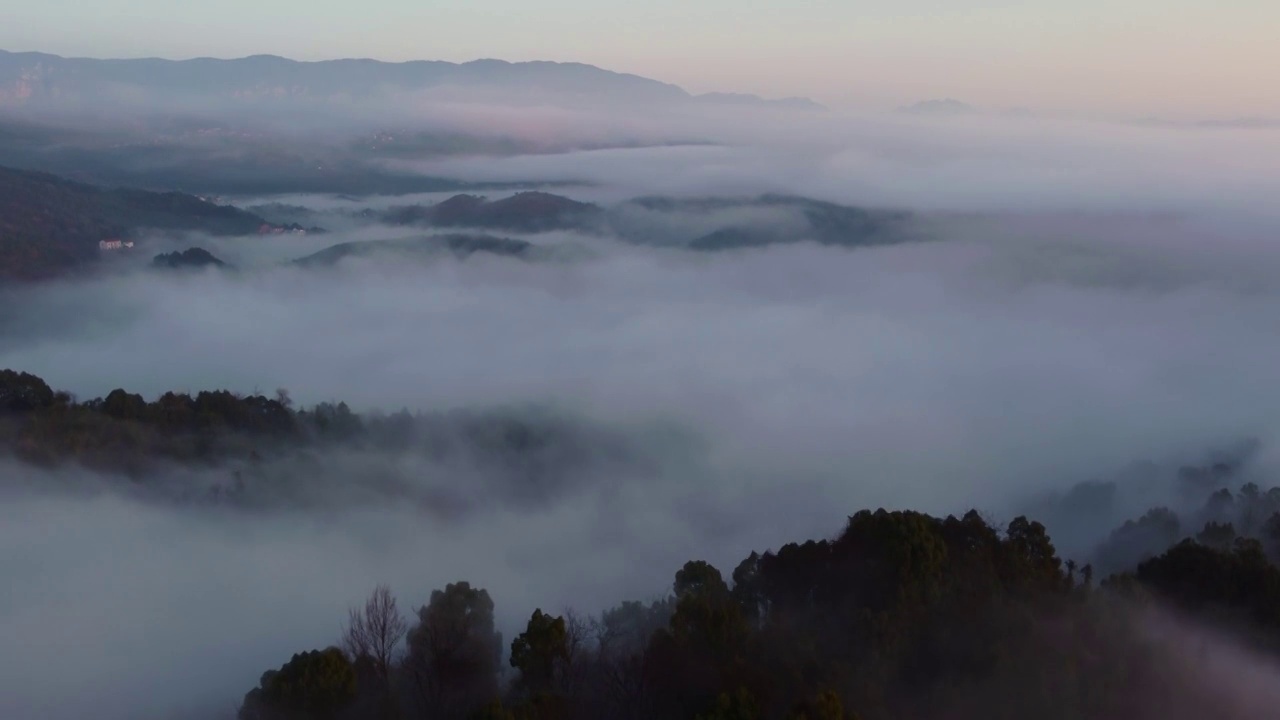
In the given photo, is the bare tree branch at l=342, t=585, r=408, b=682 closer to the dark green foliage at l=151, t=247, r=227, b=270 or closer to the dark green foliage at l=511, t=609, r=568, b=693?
the dark green foliage at l=511, t=609, r=568, b=693

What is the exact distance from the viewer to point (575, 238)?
10875 centimetres

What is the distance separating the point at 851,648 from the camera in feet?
51.1

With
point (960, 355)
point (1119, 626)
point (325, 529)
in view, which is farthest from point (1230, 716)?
point (960, 355)

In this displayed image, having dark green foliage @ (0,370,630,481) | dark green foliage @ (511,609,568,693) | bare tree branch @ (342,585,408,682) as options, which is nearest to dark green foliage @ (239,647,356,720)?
bare tree branch @ (342,585,408,682)

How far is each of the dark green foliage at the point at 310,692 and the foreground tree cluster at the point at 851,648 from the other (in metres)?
0.02

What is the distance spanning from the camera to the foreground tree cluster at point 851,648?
46.0 feet

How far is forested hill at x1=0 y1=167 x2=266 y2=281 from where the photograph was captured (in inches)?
2660

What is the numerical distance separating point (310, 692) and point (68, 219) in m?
73.8

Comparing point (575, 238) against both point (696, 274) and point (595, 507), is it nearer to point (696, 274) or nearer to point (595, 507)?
point (696, 274)

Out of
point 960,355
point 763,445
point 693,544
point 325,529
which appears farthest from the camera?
point 960,355

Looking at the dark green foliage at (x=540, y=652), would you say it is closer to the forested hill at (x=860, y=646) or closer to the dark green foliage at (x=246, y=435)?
the forested hill at (x=860, y=646)

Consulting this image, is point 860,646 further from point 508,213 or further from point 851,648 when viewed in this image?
point 508,213

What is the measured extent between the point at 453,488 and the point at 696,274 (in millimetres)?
73052

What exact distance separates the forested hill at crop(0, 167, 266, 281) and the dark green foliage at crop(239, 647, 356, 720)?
59.1m
